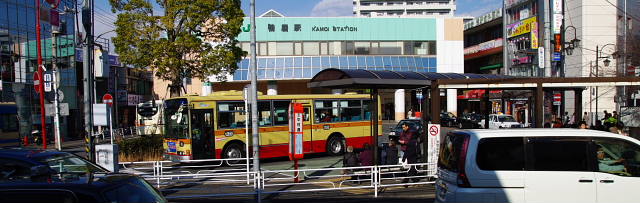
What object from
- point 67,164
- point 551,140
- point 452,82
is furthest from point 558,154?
point 67,164

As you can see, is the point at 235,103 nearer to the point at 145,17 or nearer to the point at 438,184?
the point at 145,17

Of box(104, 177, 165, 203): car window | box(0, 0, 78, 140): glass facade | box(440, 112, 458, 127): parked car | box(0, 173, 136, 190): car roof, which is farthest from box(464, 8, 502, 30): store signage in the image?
box(0, 173, 136, 190): car roof

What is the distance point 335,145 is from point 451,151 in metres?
12.4

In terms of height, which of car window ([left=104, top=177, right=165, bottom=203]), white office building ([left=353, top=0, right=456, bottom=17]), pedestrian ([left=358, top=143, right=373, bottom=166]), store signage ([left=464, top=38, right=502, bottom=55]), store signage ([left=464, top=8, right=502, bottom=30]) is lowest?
pedestrian ([left=358, top=143, right=373, bottom=166])

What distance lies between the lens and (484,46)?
58.8 meters

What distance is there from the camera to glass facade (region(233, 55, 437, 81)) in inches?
1779

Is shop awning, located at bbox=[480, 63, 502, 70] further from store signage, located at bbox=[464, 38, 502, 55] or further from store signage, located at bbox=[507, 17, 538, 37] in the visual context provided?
store signage, located at bbox=[507, 17, 538, 37]

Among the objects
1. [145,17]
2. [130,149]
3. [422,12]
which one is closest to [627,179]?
[130,149]

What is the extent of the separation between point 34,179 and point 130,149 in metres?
14.0

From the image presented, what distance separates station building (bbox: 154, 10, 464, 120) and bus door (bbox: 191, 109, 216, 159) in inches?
1104

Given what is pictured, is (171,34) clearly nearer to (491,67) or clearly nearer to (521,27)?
(521,27)

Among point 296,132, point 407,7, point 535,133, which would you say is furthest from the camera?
point 407,7

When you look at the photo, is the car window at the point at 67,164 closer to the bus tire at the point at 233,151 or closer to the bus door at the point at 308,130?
the bus tire at the point at 233,151

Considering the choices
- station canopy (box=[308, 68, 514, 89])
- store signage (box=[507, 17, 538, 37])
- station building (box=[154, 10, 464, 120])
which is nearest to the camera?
station canopy (box=[308, 68, 514, 89])
